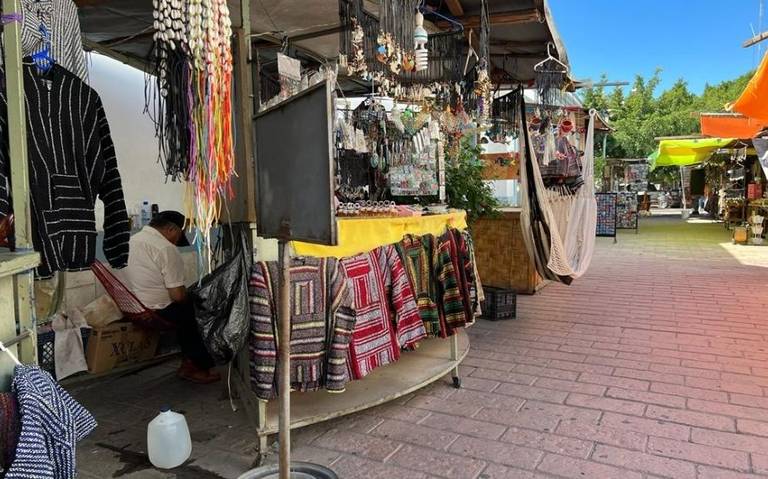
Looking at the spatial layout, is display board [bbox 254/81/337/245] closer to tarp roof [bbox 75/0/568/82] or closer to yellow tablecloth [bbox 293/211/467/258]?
yellow tablecloth [bbox 293/211/467/258]

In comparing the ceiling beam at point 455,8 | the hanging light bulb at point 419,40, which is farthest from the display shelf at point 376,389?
the ceiling beam at point 455,8

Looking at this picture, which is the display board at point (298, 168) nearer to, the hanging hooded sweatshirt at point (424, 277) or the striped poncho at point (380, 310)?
the striped poncho at point (380, 310)

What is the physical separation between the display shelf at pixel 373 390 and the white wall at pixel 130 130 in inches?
112

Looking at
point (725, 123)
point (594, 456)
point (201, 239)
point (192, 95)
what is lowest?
point (594, 456)

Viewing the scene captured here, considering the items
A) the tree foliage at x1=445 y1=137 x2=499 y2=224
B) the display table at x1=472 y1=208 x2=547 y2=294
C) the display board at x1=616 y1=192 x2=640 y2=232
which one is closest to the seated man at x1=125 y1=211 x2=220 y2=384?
the tree foliage at x1=445 y1=137 x2=499 y2=224

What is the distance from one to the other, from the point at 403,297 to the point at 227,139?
4.05 feet

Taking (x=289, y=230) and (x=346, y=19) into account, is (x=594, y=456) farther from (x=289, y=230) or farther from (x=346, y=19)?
(x=346, y=19)

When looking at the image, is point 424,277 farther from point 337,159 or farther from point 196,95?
point 196,95

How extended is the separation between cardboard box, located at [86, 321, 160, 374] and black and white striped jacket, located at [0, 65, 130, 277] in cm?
136

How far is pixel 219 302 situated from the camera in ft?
7.83

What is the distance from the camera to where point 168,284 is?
3318mm

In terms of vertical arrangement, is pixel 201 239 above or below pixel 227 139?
below

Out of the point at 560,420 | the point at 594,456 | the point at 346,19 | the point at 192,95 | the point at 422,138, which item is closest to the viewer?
the point at 192,95

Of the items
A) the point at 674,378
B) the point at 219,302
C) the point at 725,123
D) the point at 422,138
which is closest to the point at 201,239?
the point at 219,302
